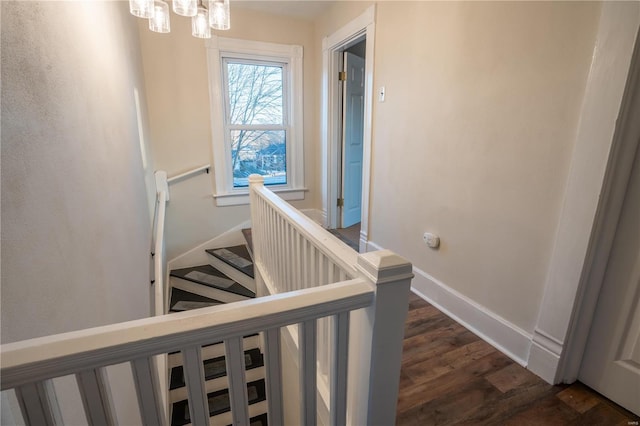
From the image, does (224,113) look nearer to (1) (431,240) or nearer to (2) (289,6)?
(2) (289,6)

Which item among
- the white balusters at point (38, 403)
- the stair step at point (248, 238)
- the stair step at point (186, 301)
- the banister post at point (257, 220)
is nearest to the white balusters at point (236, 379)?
the white balusters at point (38, 403)

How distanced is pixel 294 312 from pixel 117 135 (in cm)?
138

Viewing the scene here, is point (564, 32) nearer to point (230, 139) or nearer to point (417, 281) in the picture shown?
point (417, 281)

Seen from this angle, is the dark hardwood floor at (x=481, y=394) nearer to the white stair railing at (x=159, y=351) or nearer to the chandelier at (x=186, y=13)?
the white stair railing at (x=159, y=351)

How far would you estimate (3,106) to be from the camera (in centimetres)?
52

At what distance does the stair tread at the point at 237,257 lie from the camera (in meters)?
3.03

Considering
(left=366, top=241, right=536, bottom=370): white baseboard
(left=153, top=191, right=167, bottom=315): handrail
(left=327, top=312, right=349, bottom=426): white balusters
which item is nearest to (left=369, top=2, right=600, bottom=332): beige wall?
(left=366, top=241, right=536, bottom=370): white baseboard

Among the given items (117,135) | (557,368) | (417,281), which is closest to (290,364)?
(417,281)

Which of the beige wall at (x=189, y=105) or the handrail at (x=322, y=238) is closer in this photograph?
the handrail at (x=322, y=238)

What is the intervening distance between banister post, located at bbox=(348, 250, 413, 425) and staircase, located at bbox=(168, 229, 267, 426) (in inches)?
50.9

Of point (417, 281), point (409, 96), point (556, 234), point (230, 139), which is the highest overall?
point (409, 96)

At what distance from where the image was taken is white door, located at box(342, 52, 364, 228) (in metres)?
3.45

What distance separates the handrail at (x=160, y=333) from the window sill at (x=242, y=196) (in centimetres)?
306

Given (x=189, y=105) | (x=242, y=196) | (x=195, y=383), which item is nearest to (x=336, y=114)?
(x=242, y=196)
